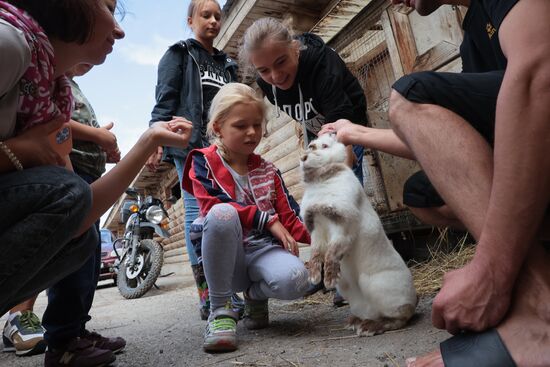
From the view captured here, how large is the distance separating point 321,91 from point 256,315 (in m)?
1.47

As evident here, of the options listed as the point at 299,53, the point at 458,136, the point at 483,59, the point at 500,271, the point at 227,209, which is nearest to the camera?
the point at 500,271

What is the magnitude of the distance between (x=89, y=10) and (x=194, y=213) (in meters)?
1.86

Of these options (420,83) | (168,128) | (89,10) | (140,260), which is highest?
(89,10)

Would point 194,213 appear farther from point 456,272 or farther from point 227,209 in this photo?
point 456,272

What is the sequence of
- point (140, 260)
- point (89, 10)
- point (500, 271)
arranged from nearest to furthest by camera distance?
point (500, 271)
point (89, 10)
point (140, 260)

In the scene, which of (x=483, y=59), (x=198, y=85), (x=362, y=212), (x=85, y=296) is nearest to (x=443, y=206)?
(x=362, y=212)

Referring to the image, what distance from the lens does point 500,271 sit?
892mm

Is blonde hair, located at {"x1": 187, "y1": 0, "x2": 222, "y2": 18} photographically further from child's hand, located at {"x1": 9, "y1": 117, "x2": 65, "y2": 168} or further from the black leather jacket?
child's hand, located at {"x1": 9, "y1": 117, "x2": 65, "y2": 168}

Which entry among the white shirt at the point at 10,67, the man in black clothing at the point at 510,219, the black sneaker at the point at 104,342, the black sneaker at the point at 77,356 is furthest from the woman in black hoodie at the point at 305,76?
the white shirt at the point at 10,67

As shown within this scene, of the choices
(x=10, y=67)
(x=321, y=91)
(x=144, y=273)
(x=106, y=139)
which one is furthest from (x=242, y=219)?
(x=144, y=273)

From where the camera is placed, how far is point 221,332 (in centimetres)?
181

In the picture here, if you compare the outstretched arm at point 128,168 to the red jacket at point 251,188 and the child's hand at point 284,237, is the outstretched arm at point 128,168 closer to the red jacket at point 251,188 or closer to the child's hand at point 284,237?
the red jacket at point 251,188

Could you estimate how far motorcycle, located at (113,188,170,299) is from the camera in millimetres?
6223

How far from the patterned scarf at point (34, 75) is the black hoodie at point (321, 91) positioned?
1.76m
